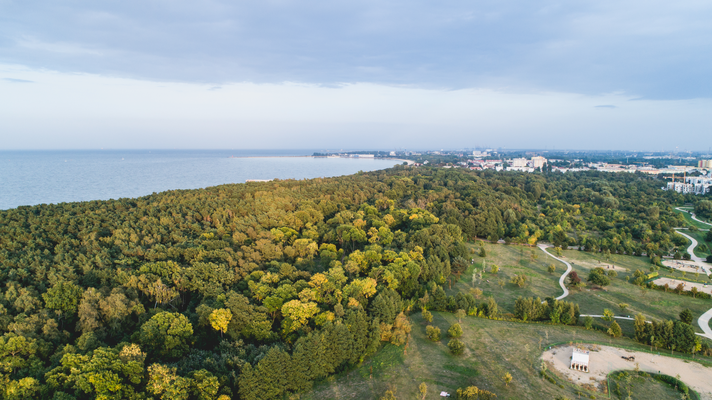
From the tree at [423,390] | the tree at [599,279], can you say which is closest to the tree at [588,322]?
the tree at [599,279]

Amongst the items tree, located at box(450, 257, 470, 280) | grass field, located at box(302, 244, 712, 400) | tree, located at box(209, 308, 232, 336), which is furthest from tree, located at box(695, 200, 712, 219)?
tree, located at box(209, 308, 232, 336)

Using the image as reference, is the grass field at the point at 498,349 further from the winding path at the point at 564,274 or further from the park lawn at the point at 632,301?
the winding path at the point at 564,274

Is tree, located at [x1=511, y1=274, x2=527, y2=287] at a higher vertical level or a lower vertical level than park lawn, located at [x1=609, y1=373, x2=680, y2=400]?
higher

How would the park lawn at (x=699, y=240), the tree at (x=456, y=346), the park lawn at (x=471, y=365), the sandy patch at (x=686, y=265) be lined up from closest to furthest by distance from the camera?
the park lawn at (x=471, y=365) < the tree at (x=456, y=346) < the sandy patch at (x=686, y=265) < the park lawn at (x=699, y=240)

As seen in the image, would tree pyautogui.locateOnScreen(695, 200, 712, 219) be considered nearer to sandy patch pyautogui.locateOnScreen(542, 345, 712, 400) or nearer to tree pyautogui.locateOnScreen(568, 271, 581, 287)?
tree pyautogui.locateOnScreen(568, 271, 581, 287)

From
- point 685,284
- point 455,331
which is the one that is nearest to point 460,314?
point 455,331

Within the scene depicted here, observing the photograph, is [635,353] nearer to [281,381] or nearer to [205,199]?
[281,381]

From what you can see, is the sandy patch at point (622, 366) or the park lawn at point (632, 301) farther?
the park lawn at point (632, 301)
